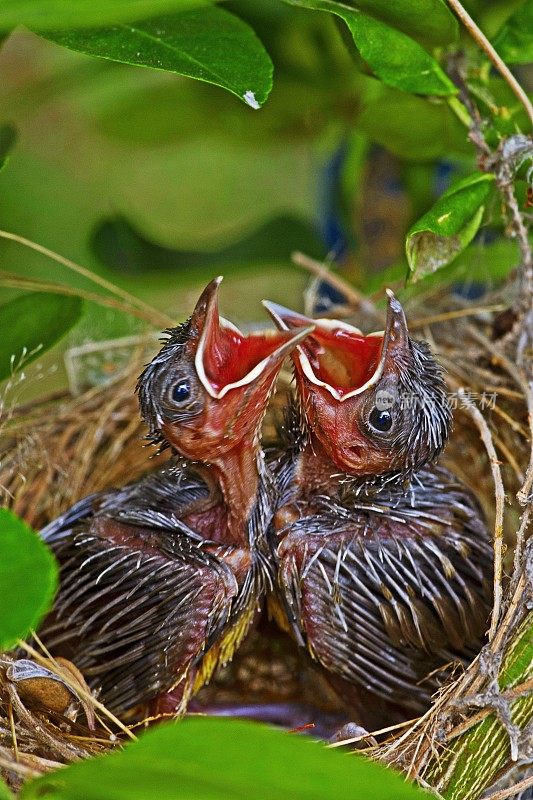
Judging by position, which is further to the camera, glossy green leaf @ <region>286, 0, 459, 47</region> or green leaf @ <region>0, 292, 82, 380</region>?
green leaf @ <region>0, 292, 82, 380</region>

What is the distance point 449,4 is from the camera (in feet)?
2.75

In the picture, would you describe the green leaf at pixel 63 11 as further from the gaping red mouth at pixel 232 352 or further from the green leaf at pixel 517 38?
the green leaf at pixel 517 38

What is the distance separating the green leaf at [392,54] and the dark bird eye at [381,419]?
324mm

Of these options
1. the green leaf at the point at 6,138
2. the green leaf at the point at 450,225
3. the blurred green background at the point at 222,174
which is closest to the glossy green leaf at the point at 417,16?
Result: the green leaf at the point at 450,225

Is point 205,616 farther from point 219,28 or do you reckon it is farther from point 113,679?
point 219,28

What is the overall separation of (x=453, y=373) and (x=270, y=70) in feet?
1.91

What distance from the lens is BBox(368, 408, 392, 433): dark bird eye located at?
0.89 metres

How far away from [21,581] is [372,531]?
55cm

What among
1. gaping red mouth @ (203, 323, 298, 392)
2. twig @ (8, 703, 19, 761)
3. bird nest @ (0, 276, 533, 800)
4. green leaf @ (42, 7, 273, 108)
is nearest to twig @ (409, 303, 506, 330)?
bird nest @ (0, 276, 533, 800)

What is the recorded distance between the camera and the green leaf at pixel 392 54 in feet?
2.64

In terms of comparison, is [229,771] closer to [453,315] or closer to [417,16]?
[417,16]

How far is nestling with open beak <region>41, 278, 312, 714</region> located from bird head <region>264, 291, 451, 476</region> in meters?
0.06

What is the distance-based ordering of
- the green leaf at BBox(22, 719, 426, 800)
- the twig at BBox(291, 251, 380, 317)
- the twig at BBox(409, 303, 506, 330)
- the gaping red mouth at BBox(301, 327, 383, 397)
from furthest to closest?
the twig at BBox(291, 251, 380, 317)
the twig at BBox(409, 303, 506, 330)
the gaping red mouth at BBox(301, 327, 383, 397)
the green leaf at BBox(22, 719, 426, 800)

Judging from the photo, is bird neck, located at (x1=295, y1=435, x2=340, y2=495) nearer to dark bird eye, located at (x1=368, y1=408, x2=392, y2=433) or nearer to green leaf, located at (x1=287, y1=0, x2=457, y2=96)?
dark bird eye, located at (x1=368, y1=408, x2=392, y2=433)
